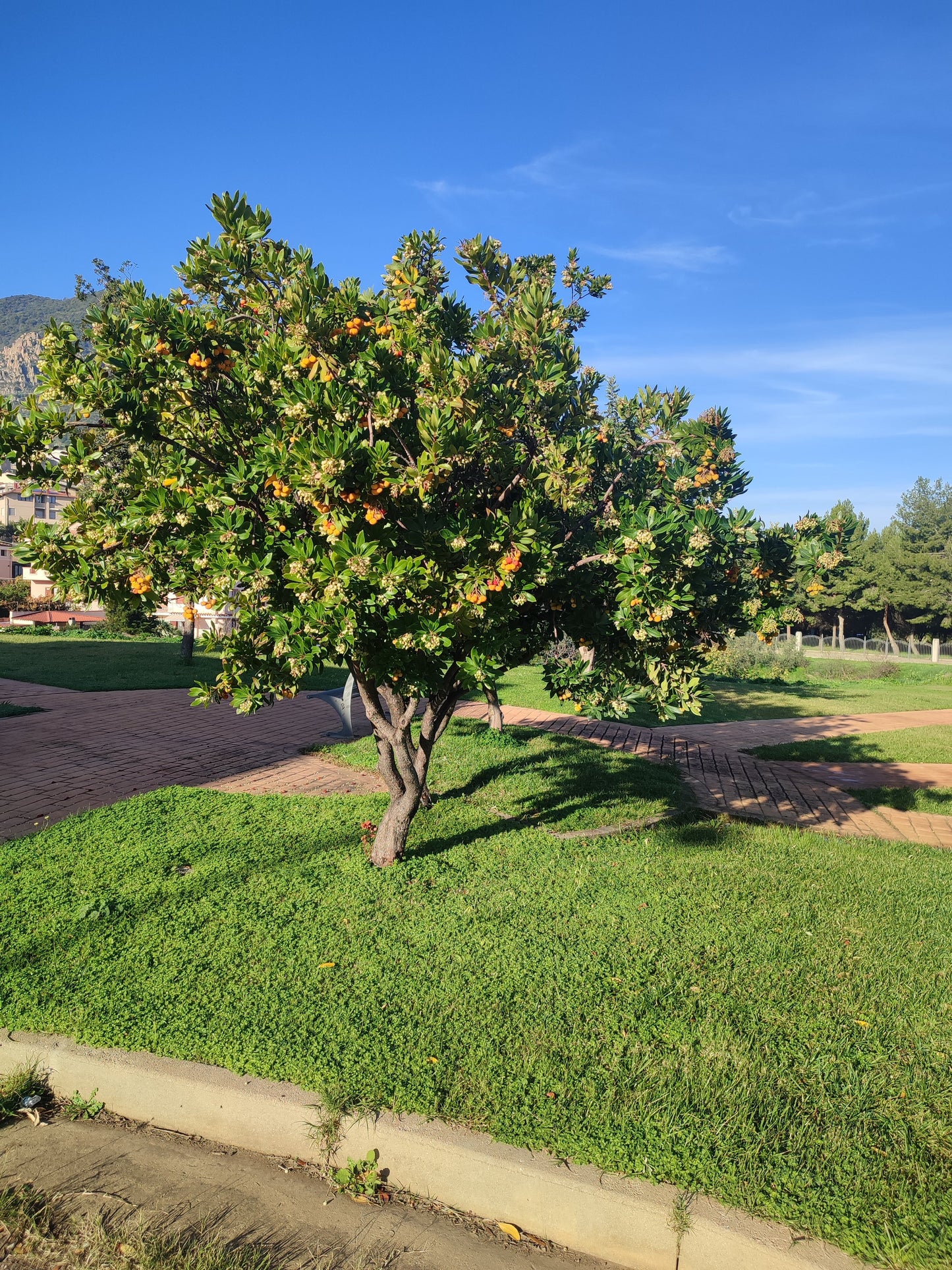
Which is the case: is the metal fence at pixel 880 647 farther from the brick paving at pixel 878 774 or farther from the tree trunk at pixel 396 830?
the tree trunk at pixel 396 830

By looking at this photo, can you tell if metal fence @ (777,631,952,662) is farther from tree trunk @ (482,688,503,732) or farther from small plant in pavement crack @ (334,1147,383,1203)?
small plant in pavement crack @ (334,1147,383,1203)

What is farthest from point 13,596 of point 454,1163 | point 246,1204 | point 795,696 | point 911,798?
point 454,1163

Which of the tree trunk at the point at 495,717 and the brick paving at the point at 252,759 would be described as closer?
the brick paving at the point at 252,759

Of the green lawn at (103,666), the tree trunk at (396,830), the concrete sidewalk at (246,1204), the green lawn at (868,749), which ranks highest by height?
the green lawn at (103,666)

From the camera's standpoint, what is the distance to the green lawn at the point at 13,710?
10614 mm

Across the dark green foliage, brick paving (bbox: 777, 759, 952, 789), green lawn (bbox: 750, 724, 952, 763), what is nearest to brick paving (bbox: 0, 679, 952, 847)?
brick paving (bbox: 777, 759, 952, 789)

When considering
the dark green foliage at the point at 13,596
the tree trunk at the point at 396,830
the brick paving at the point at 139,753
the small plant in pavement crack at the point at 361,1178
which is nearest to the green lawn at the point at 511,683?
the brick paving at the point at 139,753

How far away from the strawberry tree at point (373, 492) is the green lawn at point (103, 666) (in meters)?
8.76

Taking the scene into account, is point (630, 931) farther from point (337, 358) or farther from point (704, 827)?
point (337, 358)

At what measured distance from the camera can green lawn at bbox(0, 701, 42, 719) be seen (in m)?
10.6

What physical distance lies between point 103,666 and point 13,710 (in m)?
5.59

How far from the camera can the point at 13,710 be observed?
427 inches

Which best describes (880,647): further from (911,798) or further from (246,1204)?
(246,1204)

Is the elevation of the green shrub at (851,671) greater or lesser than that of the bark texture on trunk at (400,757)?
lesser
